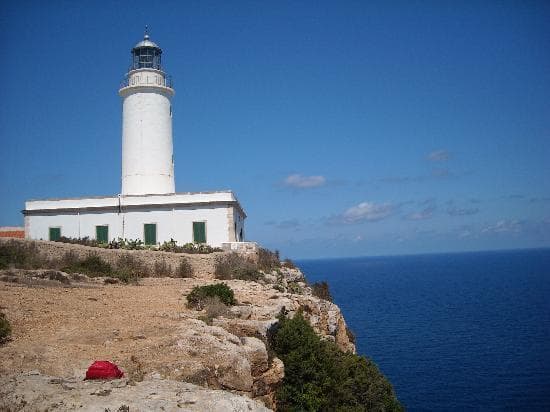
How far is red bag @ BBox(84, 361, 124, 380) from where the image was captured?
22.0ft

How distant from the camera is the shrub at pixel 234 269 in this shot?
60.5 ft

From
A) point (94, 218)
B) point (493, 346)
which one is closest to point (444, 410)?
point (493, 346)

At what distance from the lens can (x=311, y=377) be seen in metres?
10.6

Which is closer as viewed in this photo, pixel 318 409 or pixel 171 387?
pixel 171 387

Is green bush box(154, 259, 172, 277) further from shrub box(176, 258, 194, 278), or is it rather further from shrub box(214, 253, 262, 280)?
shrub box(214, 253, 262, 280)

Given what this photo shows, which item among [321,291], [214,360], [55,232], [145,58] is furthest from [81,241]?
[214,360]

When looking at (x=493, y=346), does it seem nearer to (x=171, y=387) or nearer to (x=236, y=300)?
(x=236, y=300)

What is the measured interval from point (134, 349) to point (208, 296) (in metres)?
3.97

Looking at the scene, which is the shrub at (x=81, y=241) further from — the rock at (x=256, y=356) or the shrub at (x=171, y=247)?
the rock at (x=256, y=356)

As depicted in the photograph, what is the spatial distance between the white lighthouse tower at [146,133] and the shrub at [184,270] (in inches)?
333

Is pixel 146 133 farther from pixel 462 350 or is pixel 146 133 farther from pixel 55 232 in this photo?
pixel 462 350

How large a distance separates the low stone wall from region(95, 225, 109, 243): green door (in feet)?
18.9

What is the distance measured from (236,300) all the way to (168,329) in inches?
145

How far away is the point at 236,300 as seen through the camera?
12875mm
